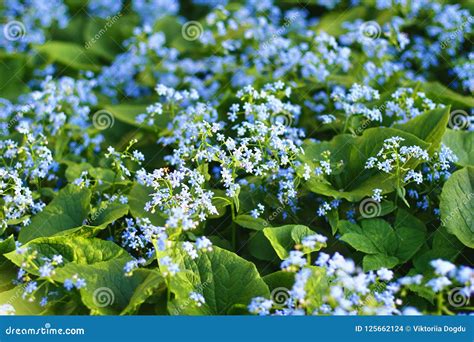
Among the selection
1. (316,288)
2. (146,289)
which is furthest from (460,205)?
(146,289)

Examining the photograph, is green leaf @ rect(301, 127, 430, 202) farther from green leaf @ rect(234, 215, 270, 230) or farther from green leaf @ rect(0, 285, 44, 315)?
green leaf @ rect(0, 285, 44, 315)

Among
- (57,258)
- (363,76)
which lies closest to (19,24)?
(363,76)

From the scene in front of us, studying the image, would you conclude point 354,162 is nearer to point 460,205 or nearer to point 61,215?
point 460,205

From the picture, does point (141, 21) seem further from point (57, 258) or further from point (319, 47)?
point (57, 258)

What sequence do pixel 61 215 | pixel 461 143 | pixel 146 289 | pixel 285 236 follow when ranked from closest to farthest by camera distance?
pixel 146 289
pixel 285 236
pixel 61 215
pixel 461 143

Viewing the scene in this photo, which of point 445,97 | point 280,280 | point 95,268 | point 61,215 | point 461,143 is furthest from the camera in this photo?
point 445,97

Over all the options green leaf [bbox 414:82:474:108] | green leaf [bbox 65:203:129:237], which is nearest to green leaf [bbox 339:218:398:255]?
green leaf [bbox 65:203:129:237]
